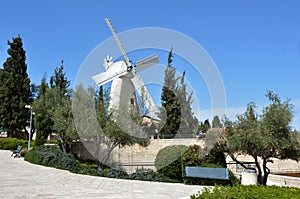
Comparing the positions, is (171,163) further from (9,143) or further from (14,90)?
(14,90)

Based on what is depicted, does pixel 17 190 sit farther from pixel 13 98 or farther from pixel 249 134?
pixel 13 98

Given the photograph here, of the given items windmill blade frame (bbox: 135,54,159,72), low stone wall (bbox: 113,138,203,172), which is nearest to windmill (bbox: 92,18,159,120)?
windmill blade frame (bbox: 135,54,159,72)

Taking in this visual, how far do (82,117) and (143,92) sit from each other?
296 inches

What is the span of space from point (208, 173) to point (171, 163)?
204 centimetres

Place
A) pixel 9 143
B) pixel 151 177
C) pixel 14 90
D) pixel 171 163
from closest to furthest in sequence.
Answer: pixel 151 177
pixel 171 163
pixel 9 143
pixel 14 90

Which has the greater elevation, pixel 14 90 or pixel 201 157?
pixel 14 90

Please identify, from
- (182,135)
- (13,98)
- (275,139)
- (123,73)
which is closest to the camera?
Answer: (275,139)

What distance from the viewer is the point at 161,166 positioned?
1214 cm

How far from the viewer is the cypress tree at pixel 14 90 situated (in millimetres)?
28219

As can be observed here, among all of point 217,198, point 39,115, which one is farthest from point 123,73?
point 217,198

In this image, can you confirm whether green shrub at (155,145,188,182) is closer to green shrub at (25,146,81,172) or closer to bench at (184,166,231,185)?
bench at (184,166,231,185)

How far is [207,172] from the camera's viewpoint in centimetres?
1029

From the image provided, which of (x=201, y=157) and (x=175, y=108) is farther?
(x=175, y=108)

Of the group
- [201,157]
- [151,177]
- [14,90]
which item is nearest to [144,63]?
[14,90]
